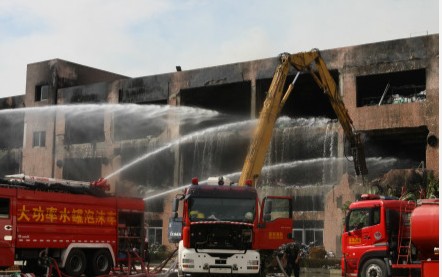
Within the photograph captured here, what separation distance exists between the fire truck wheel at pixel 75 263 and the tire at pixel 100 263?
391mm

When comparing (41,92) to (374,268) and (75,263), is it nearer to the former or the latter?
(75,263)

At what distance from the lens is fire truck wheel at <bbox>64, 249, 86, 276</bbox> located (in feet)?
79.0

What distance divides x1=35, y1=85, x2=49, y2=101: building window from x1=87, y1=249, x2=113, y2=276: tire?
1506 inches

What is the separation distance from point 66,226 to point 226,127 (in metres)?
26.3

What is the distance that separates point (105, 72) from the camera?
222ft

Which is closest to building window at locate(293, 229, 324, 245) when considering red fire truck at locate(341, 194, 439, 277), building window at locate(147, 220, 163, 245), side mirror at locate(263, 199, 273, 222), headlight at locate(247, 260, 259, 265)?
building window at locate(147, 220, 163, 245)

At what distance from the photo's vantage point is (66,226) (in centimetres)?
2416

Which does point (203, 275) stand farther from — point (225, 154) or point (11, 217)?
point (225, 154)

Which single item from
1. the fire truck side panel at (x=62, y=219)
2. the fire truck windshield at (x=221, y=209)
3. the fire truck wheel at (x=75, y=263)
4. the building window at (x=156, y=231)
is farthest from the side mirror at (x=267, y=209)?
the building window at (x=156, y=231)

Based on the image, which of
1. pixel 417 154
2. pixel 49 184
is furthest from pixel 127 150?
pixel 49 184

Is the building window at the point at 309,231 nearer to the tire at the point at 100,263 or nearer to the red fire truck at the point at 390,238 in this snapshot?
the tire at the point at 100,263

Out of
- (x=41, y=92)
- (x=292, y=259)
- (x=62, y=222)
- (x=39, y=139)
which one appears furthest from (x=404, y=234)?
(x=41, y=92)

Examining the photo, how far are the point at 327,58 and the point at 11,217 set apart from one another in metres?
27.1

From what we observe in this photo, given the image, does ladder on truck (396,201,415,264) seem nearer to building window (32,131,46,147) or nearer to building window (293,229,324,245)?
building window (293,229,324,245)
